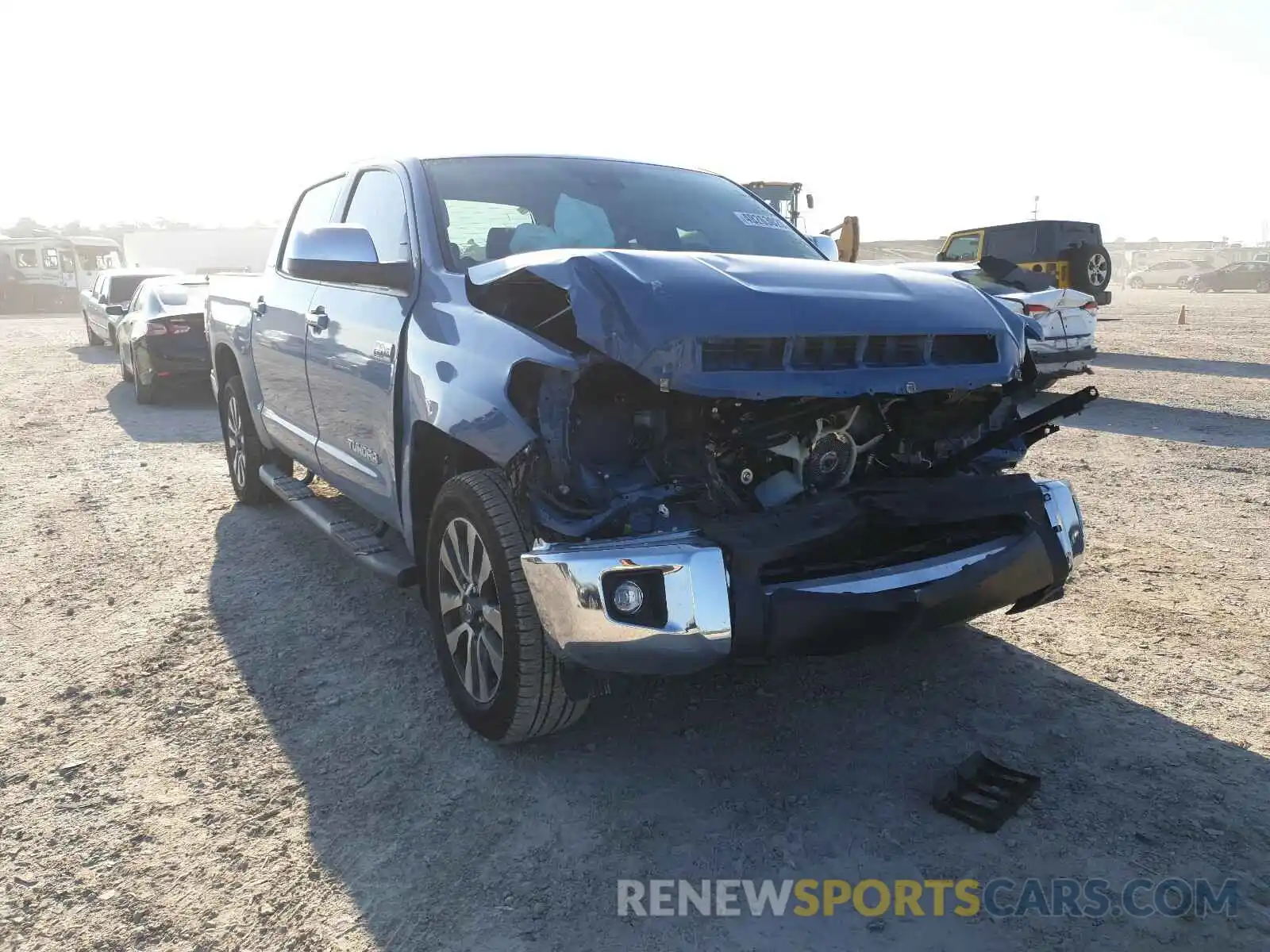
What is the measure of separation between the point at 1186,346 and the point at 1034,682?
47.6 feet

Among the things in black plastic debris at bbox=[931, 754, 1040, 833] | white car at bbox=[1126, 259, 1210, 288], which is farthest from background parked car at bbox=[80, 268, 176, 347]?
white car at bbox=[1126, 259, 1210, 288]

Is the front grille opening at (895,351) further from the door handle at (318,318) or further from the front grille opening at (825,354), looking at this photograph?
the door handle at (318,318)

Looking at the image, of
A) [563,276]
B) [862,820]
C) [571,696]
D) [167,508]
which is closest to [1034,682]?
[862,820]

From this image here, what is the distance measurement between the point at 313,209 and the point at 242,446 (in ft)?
5.51

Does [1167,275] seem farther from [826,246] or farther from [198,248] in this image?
[826,246]

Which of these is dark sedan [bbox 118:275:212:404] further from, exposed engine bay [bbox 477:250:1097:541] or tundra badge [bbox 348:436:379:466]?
exposed engine bay [bbox 477:250:1097:541]

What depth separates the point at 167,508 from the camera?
6.34 metres

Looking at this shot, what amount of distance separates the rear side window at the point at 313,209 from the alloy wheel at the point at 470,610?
217cm

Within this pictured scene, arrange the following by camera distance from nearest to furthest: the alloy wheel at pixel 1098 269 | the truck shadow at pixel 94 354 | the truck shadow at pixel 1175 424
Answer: the truck shadow at pixel 1175 424
the alloy wheel at pixel 1098 269
the truck shadow at pixel 94 354

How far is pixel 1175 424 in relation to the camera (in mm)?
8555

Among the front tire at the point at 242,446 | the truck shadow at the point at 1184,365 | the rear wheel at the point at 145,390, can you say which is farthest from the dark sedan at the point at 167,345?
the truck shadow at the point at 1184,365

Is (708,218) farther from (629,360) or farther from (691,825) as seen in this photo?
(691,825)

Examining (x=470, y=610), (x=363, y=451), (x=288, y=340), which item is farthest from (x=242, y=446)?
(x=470, y=610)

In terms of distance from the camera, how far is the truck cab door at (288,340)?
458 cm
